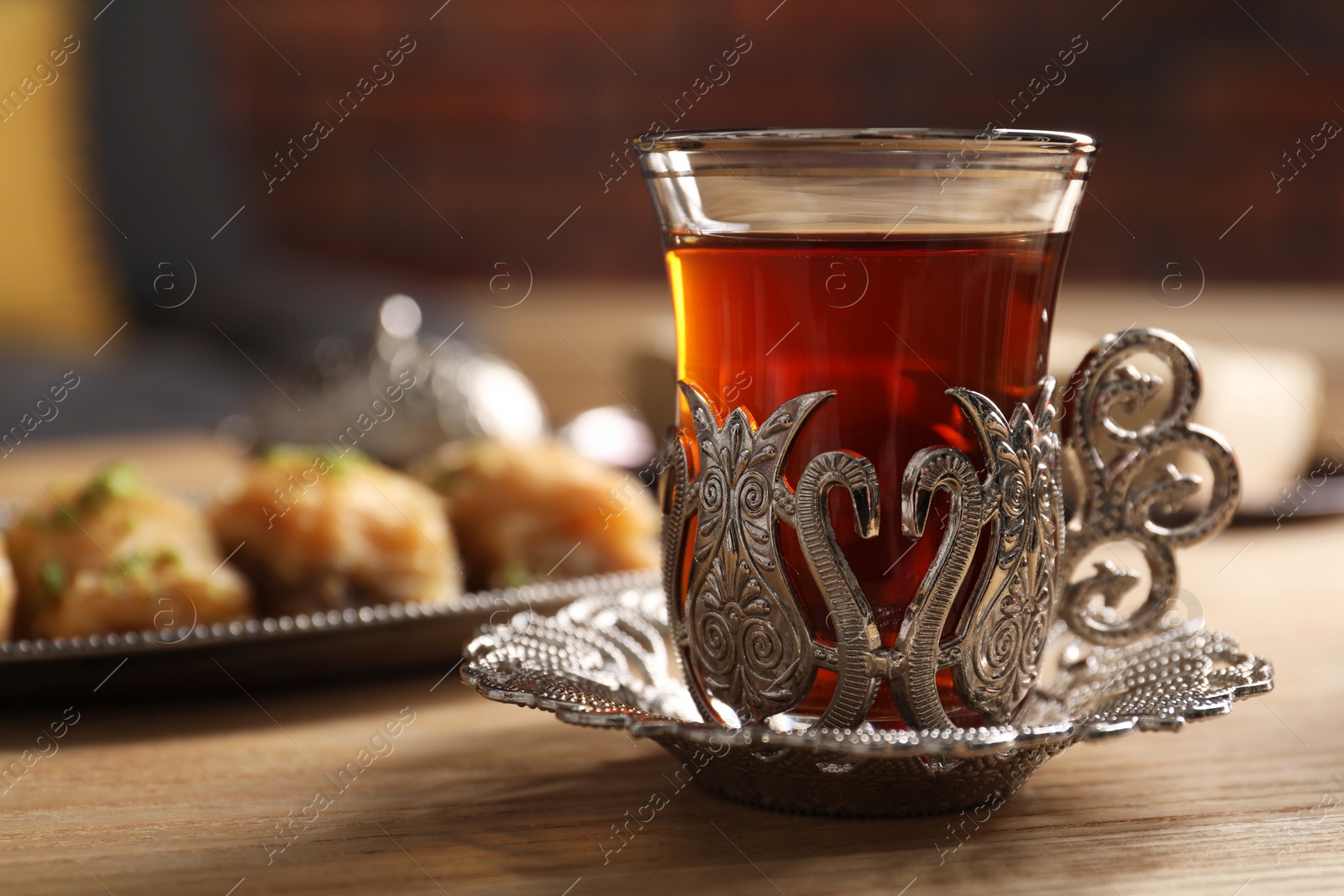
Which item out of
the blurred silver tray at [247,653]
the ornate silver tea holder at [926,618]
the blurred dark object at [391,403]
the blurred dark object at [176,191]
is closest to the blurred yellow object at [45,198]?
the blurred dark object at [176,191]

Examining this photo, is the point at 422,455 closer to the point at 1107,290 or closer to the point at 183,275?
the point at 183,275

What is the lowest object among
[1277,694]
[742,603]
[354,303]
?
[1277,694]

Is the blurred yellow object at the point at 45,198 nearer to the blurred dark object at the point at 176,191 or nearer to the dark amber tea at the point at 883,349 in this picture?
the blurred dark object at the point at 176,191

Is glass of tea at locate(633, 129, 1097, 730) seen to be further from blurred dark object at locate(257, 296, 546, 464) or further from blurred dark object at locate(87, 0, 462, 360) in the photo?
blurred dark object at locate(87, 0, 462, 360)

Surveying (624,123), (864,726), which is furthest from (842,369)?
(624,123)

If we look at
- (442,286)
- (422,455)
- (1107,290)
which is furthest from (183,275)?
(1107,290)

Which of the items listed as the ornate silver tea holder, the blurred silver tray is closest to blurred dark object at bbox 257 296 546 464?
the blurred silver tray

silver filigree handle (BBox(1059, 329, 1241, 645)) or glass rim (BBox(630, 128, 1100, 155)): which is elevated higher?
glass rim (BBox(630, 128, 1100, 155))
